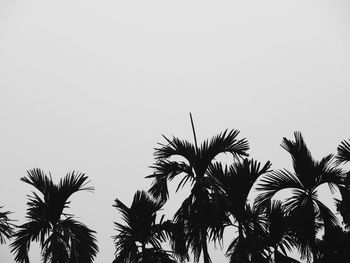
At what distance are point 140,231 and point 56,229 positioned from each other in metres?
1.91

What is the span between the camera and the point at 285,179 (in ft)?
27.2

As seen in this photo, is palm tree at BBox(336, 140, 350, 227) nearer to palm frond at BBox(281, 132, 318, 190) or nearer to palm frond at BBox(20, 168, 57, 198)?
palm frond at BBox(281, 132, 318, 190)

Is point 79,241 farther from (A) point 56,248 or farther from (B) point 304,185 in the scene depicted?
(B) point 304,185

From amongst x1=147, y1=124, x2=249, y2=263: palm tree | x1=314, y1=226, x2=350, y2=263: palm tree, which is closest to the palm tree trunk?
x1=147, y1=124, x2=249, y2=263: palm tree

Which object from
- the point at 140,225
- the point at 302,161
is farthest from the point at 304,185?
the point at 140,225

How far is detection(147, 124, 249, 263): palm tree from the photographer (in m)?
8.16

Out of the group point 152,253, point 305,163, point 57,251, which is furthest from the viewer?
point 152,253

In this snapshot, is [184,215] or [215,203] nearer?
[215,203]

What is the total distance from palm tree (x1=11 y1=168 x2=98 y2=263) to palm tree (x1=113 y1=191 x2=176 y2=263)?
84 cm

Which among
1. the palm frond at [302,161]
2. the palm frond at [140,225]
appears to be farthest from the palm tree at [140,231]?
the palm frond at [302,161]

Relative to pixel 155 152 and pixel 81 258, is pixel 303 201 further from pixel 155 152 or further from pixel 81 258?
pixel 81 258

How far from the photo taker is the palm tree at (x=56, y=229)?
25.6 feet

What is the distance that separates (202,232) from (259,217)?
1.47 m

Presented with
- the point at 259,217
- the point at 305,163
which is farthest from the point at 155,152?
the point at 305,163
